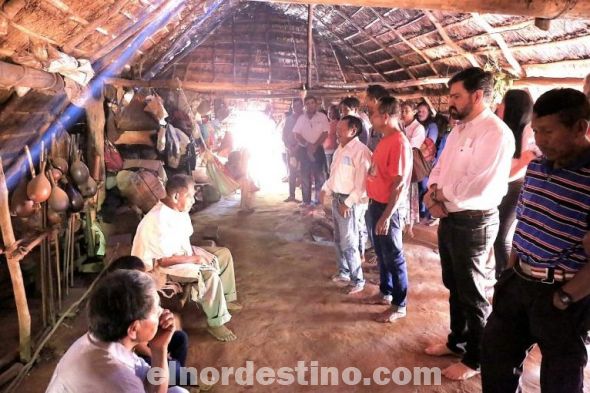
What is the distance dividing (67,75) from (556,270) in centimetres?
402

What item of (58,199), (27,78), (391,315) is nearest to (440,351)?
(391,315)

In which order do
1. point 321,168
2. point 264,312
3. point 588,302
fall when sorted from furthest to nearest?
point 321,168 → point 264,312 → point 588,302

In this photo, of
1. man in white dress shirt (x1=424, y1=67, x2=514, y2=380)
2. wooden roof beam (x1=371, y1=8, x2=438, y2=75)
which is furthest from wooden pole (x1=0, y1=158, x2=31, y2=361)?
wooden roof beam (x1=371, y1=8, x2=438, y2=75)

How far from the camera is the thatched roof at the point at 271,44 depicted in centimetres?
309

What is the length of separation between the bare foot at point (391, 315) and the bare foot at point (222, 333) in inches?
52.3

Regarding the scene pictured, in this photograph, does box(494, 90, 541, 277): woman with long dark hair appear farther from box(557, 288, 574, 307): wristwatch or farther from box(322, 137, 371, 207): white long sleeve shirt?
box(557, 288, 574, 307): wristwatch

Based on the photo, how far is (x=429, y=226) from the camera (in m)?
5.81

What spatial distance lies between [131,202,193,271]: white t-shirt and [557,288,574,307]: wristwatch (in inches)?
99.8

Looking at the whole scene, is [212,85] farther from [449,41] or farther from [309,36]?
[449,41]

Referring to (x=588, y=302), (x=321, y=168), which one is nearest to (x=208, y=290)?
(x=588, y=302)

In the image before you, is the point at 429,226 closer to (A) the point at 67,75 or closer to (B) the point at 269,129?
(A) the point at 67,75

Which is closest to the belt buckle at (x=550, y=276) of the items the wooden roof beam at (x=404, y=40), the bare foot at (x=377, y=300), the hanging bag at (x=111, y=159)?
the bare foot at (x=377, y=300)

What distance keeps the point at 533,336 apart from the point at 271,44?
8641 mm

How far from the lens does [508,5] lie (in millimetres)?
2344
